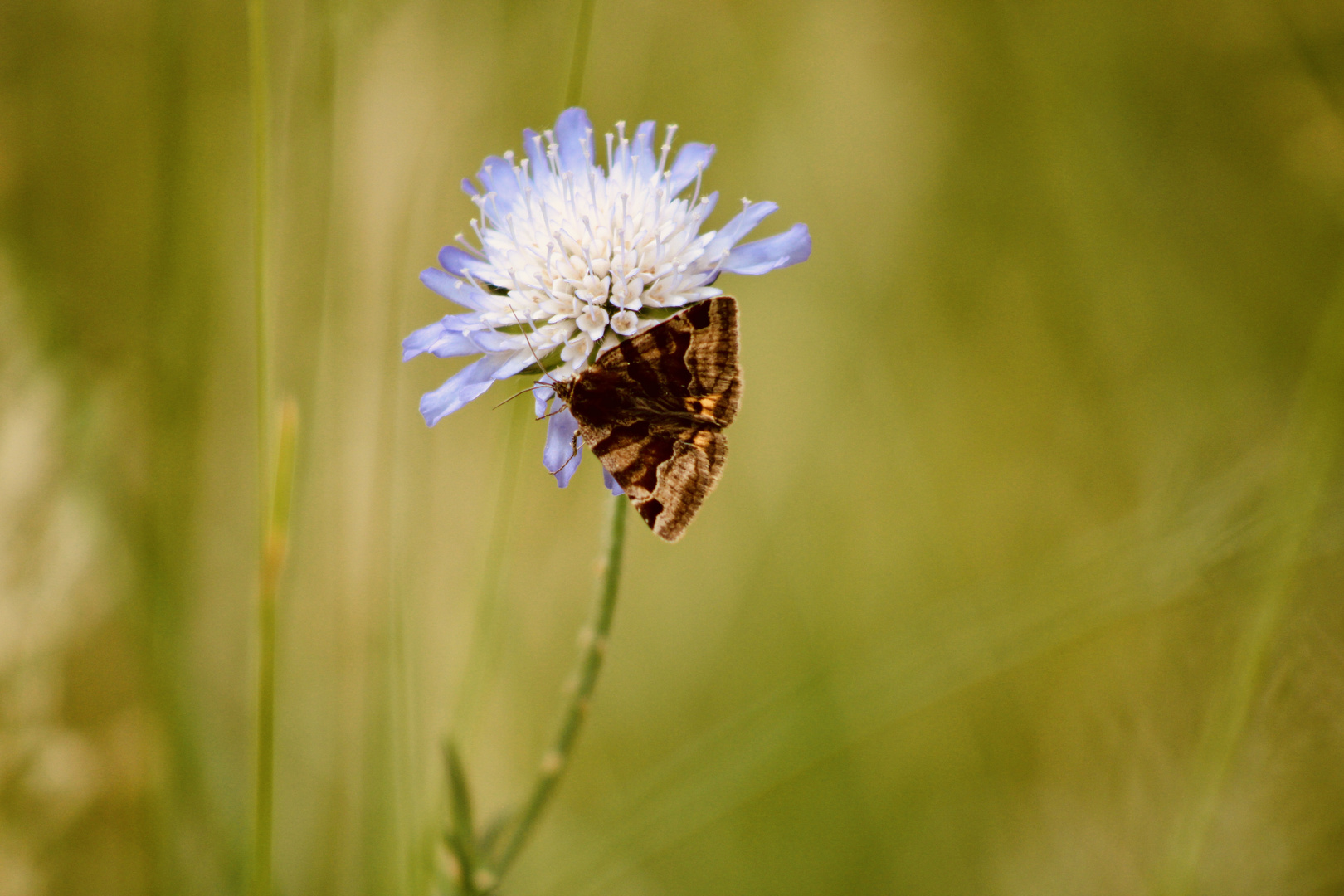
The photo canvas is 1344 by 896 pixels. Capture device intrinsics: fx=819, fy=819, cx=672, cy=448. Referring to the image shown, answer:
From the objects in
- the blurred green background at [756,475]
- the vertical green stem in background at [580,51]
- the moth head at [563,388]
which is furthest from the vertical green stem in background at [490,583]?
the vertical green stem in background at [580,51]

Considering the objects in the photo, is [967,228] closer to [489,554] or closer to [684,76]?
[684,76]

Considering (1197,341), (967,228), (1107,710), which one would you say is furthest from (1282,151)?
(1107,710)

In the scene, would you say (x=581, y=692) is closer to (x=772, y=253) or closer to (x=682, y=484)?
(x=682, y=484)

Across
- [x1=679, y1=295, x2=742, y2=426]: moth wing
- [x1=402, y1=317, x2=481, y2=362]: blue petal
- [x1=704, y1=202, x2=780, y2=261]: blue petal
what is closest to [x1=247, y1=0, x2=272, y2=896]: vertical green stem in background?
[x1=402, y1=317, x2=481, y2=362]: blue petal

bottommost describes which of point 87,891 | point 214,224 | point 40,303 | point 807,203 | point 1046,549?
point 1046,549

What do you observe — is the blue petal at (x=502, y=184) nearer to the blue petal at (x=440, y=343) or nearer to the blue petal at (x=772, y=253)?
the blue petal at (x=440, y=343)

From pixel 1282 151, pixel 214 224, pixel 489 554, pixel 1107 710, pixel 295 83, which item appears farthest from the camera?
pixel 214 224
